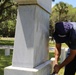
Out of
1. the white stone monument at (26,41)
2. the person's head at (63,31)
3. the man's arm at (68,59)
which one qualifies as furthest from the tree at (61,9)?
the white stone monument at (26,41)

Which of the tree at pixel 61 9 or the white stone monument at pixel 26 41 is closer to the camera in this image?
the white stone monument at pixel 26 41

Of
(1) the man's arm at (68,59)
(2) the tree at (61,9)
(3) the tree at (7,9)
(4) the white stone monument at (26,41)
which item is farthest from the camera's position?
(2) the tree at (61,9)

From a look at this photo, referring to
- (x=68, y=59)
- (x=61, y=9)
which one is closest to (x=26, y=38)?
(x=68, y=59)

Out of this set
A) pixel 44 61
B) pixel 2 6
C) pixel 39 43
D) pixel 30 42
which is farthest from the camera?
pixel 2 6

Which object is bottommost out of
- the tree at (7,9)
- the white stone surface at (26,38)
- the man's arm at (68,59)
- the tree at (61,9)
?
the man's arm at (68,59)

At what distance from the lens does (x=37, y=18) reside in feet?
10.7

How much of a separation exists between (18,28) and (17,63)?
1.52ft

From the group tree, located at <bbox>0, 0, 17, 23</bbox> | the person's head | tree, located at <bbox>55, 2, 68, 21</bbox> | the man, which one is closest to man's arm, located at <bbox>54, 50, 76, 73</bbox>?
the man

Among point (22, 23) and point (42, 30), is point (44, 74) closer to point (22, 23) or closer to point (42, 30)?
point (42, 30)

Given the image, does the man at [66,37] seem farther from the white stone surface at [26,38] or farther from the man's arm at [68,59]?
the white stone surface at [26,38]

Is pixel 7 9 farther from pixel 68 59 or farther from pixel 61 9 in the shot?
pixel 61 9

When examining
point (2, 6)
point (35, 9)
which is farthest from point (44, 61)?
point (2, 6)

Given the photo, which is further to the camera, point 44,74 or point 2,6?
point 2,6

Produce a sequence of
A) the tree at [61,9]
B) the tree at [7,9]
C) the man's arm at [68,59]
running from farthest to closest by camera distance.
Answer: the tree at [61,9]
the tree at [7,9]
the man's arm at [68,59]
